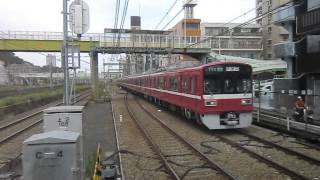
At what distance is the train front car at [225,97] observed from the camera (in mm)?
17031

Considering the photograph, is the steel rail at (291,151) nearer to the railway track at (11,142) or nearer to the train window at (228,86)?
the train window at (228,86)

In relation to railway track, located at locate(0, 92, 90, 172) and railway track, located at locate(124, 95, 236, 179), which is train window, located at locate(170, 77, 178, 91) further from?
railway track, located at locate(0, 92, 90, 172)

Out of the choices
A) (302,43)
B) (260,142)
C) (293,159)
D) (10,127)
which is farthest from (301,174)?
(10,127)

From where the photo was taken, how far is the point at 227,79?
17328 millimetres

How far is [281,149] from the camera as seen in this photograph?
13.2 meters

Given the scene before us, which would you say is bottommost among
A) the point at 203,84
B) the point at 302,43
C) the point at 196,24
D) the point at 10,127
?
the point at 10,127

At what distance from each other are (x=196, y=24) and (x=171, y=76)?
6725 cm

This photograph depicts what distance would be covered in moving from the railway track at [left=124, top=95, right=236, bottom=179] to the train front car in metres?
1.55

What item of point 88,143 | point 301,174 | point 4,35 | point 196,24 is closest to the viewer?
point 301,174

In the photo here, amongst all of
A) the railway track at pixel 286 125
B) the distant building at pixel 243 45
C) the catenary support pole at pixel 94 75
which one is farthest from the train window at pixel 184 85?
the distant building at pixel 243 45

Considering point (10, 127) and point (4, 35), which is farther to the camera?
point (4, 35)

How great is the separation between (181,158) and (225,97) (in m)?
5.25

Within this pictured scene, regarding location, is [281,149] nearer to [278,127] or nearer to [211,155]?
[211,155]

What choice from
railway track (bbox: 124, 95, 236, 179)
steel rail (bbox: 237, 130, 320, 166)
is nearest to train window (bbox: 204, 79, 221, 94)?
railway track (bbox: 124, 95, 236, 179)
